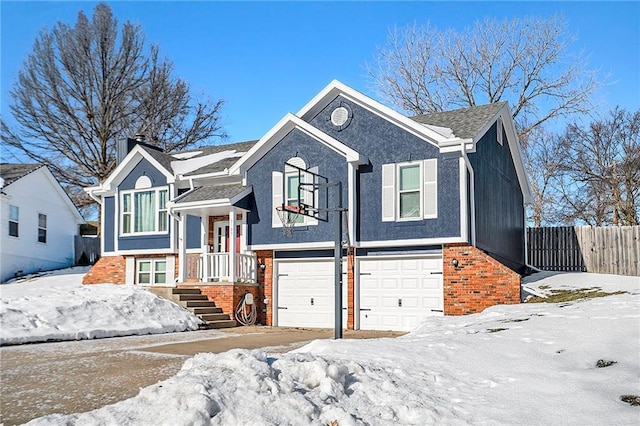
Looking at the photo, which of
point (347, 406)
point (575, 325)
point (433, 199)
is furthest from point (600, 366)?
point (433, 199)

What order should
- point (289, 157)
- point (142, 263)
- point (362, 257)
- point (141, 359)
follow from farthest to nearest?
point (142, 263)
point (289, 157)
point (362, 257)
point (141, 359)

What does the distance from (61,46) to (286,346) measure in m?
26.3

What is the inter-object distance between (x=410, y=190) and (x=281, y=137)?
4168mm

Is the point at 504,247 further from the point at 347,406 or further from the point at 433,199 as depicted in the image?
the point at 347,406

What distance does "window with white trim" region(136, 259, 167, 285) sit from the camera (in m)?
18.9

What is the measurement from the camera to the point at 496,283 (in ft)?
43.6

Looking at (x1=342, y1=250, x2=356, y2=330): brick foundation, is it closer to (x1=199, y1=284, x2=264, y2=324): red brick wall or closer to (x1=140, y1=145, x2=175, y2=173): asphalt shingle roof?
(x1=199, y1=284, x2=264, y2=324): red brick wall

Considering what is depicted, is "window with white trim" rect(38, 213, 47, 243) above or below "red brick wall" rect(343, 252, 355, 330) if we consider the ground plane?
above

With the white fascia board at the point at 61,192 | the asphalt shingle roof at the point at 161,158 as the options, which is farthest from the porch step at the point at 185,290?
the white fascia board at the point at 61,192

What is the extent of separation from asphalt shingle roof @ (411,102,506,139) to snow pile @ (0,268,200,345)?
8.62 metres

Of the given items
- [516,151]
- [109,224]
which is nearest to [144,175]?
[109,224]

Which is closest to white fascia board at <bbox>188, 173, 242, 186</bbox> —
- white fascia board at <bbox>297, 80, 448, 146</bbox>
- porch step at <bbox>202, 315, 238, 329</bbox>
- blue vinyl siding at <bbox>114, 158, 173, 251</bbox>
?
blue vinyl siding at <bbox>114, 158, 173, 251</bbox>

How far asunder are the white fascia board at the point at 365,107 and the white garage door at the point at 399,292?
3.13m

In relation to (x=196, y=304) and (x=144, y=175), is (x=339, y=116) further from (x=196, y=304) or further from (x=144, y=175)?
(x=144, y=175)
